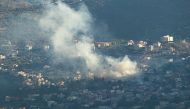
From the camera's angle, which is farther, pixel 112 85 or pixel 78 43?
pixel 78 43

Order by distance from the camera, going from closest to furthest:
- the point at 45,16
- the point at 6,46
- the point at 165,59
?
the point at 165,59 → the point at 6,46 → the point at 45,16

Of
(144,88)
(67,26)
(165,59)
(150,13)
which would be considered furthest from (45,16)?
(144,88)

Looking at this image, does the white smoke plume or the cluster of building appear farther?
the white smoke plume

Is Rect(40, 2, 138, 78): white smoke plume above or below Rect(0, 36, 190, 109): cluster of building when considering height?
above

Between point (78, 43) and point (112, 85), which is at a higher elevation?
point (78, 43)

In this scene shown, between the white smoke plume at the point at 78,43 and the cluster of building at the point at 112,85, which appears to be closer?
the cluster of building at the point at 112,85

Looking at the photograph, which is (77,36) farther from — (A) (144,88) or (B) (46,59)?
(A) (144,88)

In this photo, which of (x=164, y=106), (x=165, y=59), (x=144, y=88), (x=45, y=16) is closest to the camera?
(x=164, y=106)

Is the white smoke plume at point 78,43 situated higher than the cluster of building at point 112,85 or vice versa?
the white smoke plume at point 78,43
